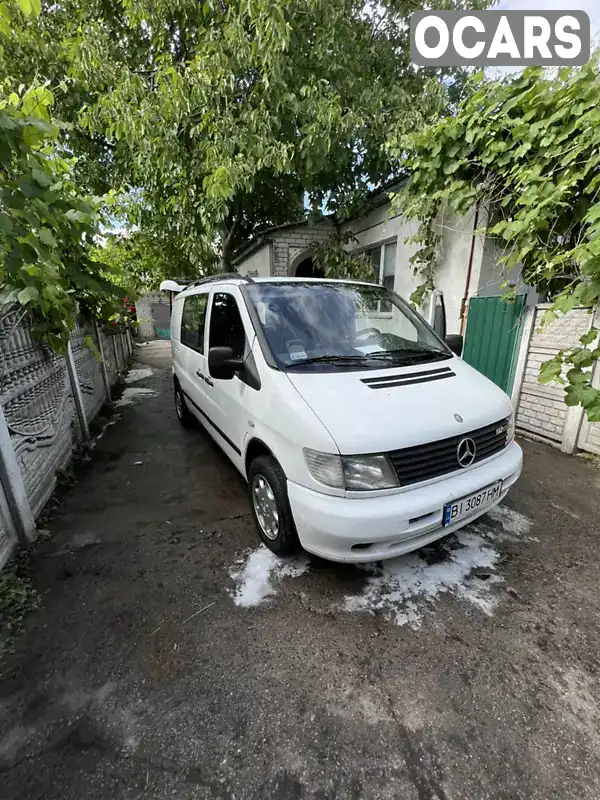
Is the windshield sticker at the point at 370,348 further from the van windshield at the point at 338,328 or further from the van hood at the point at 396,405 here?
the van hood at the point at 396,405

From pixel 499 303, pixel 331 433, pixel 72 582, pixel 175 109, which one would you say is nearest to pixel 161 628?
pixel 72 582

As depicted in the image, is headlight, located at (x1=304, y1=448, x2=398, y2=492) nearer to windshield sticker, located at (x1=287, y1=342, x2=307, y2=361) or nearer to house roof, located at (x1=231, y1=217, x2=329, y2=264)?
windshield sticker, located at (x1=287, y1=342, x2=307, y2=361)

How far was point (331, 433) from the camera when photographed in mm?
1953

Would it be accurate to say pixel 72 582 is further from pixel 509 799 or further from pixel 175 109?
pixel 175 109

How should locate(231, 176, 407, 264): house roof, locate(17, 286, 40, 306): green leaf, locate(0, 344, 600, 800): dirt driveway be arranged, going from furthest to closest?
locate(231, 176, 407, 264): house roof < locate(17, 286, 40, 306): green leaf < locate(0, 344, 600, 800): dirt driveway

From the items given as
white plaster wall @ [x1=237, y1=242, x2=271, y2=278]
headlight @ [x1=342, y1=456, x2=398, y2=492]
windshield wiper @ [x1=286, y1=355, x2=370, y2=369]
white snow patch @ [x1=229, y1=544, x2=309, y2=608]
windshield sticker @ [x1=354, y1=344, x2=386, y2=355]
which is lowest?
white snow patch @ [x1=229, y1=544, x2=309, y2=608]

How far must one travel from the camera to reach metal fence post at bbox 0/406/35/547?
8.12 ft

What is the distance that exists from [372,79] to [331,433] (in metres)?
8.70

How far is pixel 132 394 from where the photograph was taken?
738 centimetres

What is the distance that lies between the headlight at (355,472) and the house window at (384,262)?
20.7 feet

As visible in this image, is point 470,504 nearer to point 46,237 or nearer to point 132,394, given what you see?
point 46,237

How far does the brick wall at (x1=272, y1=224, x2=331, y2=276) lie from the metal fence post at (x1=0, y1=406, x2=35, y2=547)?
8.34m

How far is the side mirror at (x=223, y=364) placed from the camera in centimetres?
255

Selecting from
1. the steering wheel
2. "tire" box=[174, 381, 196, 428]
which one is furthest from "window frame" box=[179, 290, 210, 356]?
the steering wheel
